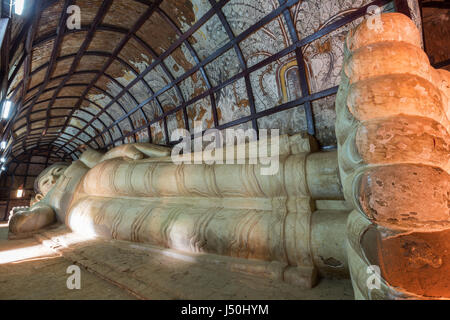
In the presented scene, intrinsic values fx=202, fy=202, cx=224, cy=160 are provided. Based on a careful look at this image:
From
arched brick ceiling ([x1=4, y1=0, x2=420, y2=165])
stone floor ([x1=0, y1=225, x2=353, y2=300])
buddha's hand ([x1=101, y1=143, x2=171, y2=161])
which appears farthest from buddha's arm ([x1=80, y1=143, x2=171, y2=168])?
stone floor ([x1=0, y1=225, x2=353, y2=300])

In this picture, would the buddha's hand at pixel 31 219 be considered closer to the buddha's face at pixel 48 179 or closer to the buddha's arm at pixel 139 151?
the buddha's face at pixel 48 179

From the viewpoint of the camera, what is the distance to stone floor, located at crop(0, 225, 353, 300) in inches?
57.4

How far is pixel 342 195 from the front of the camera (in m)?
1.76

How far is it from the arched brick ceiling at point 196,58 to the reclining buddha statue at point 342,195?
3.90ft

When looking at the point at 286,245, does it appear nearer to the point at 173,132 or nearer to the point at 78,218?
the point at 78,218

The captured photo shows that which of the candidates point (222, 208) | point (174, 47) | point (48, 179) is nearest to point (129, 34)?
point (174, 47)

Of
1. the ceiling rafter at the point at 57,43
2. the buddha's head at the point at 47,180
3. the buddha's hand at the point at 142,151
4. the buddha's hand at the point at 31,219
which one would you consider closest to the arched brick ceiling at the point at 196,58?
the ceiling rafter at the point at 57,43

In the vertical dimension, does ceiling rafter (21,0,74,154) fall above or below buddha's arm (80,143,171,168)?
above

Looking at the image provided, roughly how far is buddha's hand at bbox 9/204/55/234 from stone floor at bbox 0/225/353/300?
3.53ft

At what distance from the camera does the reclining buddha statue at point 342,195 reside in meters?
0.81

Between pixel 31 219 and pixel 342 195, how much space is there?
4801 mm

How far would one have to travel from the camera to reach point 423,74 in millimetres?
1035

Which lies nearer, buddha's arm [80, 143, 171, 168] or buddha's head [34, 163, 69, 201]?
buddha's arm [80, 143, 171, 168]

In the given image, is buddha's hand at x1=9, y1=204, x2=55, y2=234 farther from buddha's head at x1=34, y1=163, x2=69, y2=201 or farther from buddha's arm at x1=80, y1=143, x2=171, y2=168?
buddha's arm at x1=80, y1=143, x2=171, y2=168
